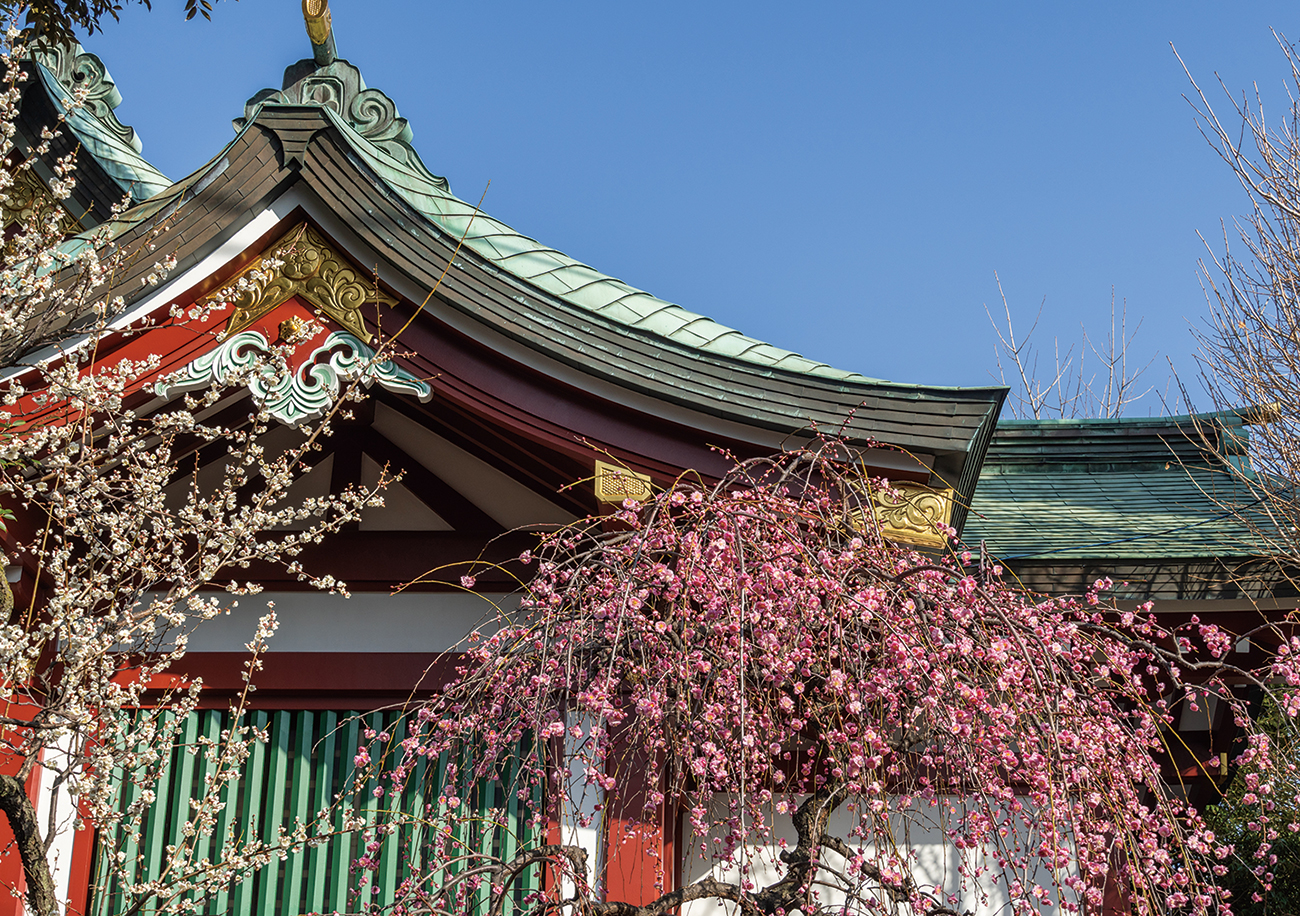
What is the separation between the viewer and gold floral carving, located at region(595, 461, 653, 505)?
13.6ft

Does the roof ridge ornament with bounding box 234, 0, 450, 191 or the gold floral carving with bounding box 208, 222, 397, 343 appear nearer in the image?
the gold floral carving with bounding box 208, 222, 397, 343

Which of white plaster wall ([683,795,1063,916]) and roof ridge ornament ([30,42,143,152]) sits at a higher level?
roof ridge ornament ([30,42,143,152])

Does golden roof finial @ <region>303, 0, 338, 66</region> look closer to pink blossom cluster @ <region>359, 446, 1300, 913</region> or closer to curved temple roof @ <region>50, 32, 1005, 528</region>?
curved temple roof @ <region>50, 32, 1005, 528</region>

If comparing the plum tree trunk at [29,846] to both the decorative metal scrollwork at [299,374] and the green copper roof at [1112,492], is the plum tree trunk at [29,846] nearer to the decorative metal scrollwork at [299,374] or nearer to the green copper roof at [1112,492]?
the decorative metal scrollwork at [299,374]

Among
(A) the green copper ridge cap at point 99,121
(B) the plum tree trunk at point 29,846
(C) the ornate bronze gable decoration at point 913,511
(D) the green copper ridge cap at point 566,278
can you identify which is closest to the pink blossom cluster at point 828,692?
(C) the ornate bronze gable decoration at point 913,511

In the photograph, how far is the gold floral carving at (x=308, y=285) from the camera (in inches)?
168

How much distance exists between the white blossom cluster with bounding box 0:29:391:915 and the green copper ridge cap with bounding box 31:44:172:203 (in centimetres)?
290

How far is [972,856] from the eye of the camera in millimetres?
4316

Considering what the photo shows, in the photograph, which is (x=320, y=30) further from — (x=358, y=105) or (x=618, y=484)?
(x=618, y=484)

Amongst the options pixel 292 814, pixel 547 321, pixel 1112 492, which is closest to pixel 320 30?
pixel 547 321

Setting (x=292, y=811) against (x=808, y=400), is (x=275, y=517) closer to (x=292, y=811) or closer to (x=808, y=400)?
(x=292, y=811)

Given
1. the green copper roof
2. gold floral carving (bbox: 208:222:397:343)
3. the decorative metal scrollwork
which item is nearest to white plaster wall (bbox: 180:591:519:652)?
the decorative metal scrollwork

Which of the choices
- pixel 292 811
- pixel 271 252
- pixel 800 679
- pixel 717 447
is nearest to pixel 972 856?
pixel 800 679

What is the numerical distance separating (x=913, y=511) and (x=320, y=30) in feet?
12.7
